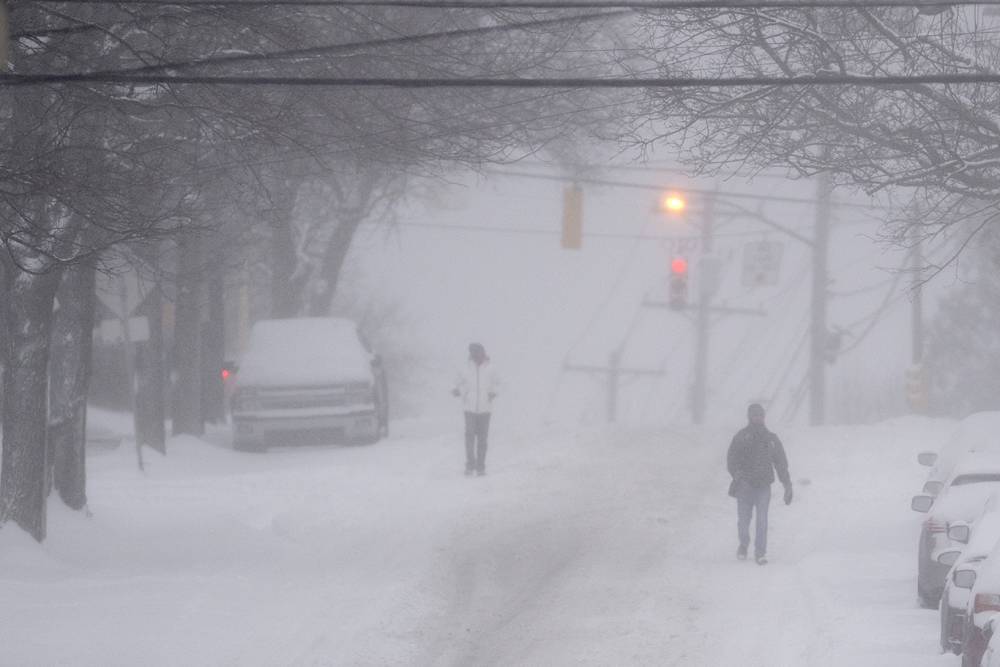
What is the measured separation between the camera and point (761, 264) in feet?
120

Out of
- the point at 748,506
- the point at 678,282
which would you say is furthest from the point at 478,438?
the point at 678,282

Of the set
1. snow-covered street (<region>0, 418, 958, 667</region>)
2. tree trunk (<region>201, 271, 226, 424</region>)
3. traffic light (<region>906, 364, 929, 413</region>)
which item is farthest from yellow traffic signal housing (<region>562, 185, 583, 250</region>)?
traffic light (<region>906, 364, 929, 413</region>)

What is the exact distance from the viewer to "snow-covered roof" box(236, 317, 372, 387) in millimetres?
24141

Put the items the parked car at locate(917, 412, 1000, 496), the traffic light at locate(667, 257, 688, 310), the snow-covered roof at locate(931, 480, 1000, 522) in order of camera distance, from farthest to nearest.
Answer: the traffic light at locate(667, 257, 688, 310) → the parked car at locate(917, 412, 1000, 496) → the snow-covered roof at locate(931, 480, 1000, 522)

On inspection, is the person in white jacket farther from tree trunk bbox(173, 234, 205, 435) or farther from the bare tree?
the bare tree

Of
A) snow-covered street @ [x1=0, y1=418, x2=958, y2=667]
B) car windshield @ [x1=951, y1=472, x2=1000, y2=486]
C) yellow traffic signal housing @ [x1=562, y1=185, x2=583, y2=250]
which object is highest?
yellow traffic signal housing @ [x1=562, y1=185, x2=583, y2=250]

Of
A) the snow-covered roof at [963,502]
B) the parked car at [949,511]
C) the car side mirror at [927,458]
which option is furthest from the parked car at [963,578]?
the car side mirror at [927,458]

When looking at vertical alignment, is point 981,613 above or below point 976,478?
below

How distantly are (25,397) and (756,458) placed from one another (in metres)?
7.03

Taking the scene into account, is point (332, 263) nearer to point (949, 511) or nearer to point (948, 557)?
point (949, 511)

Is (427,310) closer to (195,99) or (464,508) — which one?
(464,508)

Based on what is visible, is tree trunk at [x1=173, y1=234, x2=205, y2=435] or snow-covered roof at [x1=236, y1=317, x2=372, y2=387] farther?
tree trunk at [x1=173, y1=234, x2=205, y2=435]

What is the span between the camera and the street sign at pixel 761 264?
3625 cm

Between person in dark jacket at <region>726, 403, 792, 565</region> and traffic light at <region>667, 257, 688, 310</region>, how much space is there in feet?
52.5
